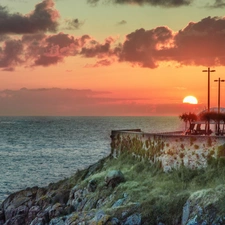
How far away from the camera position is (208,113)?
184ft

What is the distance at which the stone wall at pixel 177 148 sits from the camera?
42.7 metres

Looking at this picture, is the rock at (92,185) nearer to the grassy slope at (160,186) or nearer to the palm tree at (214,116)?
the grassy slope at (160,186)

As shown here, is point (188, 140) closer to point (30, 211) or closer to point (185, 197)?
point (185, 197)

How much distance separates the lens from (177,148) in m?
44.9

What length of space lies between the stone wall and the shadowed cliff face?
2.27ft

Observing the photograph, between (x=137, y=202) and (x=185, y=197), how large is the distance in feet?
12.6

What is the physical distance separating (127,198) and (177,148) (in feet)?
22.9

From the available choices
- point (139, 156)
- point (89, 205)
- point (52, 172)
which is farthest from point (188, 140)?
point (52, 172)

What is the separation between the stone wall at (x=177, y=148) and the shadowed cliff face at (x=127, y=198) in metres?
0.69

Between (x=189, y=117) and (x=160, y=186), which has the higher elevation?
(x=189, y=117)

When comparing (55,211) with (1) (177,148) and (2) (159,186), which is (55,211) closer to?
(2) (159,186)

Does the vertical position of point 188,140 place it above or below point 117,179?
above

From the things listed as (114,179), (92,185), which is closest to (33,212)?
(92,185)

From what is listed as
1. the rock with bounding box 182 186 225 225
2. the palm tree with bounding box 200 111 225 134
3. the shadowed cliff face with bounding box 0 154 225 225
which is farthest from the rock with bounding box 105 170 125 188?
the palm tree with bounding box 200 111 225 134
